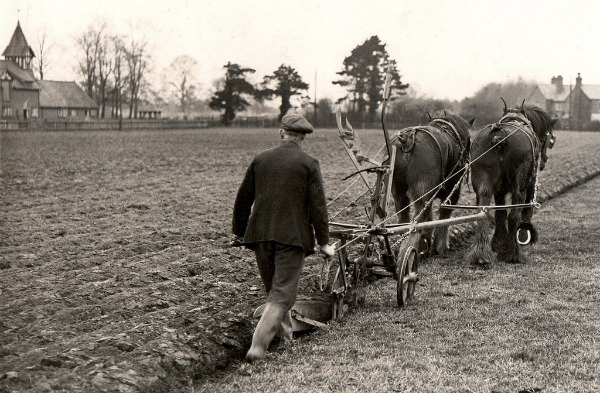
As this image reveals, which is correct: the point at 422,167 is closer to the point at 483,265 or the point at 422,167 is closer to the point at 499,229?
the point at 483,265

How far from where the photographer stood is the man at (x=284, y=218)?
5109mm

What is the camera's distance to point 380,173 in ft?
21.9

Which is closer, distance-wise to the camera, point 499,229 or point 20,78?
point 499,229

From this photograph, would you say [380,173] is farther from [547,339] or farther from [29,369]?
[29,369]

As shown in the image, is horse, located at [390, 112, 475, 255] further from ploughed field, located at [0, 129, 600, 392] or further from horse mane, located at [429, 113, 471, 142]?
ploughed field, located at [0, 129, 600, 392]

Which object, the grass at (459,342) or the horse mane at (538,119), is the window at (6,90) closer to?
the horse mane at (538,119)

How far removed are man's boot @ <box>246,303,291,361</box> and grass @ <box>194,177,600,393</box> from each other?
0.11 metres

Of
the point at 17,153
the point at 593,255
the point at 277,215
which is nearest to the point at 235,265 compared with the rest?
the point at 277,215

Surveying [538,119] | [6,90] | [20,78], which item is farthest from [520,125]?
[20,78]

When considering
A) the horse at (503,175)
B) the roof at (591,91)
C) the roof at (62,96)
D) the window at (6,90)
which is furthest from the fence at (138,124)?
the roof at (591,91)

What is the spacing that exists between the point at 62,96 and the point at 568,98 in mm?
66520

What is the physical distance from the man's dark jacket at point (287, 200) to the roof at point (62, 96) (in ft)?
237

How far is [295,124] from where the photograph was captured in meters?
5.23

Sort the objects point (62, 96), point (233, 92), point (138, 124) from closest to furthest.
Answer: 1. point (138, 124)
2. point (233, 92)
3. point (62, 96)
